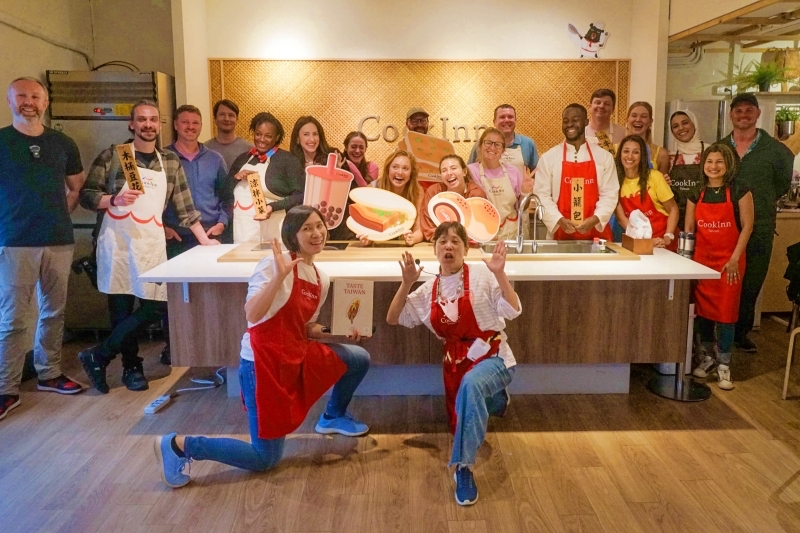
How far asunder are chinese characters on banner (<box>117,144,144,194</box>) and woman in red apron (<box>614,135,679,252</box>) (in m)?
2.48

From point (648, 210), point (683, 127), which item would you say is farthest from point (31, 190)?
point (683, 127)

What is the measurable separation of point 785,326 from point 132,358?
4.16 meters

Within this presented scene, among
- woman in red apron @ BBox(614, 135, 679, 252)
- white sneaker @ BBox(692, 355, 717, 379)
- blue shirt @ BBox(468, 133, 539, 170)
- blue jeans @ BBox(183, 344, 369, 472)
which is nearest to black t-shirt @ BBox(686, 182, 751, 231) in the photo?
woman in red apron @ BBox(614, 135, 679, 252)

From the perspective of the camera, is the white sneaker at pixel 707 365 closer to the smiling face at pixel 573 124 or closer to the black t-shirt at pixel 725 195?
the black t-shirt at pixel 725 195

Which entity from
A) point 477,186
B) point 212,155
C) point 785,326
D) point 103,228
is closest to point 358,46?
point 212,155

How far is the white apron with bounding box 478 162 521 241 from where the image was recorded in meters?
3.58

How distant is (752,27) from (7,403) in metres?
4.97

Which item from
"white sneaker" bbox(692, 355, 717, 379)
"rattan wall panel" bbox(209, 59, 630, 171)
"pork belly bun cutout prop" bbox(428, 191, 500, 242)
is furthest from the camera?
"rattan wall panel" bbox(209, 59, 630, 171)

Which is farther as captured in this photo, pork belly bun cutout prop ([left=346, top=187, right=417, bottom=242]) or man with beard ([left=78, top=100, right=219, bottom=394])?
man with beard ([left=78, top=100, right=219, bottom=394])

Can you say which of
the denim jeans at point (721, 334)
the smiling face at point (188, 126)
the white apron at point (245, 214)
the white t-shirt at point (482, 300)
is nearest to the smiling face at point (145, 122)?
the smiling face at point (188, 126)

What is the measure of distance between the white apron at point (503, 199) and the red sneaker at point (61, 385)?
90.6 inches

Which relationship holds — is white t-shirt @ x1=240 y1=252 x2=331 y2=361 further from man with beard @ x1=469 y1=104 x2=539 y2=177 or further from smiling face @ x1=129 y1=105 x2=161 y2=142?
man with beard @ x1=469 y1=104 x2=539 y2=177

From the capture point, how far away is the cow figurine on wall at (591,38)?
5.12 metres

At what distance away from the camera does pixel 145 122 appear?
11.5 ft
